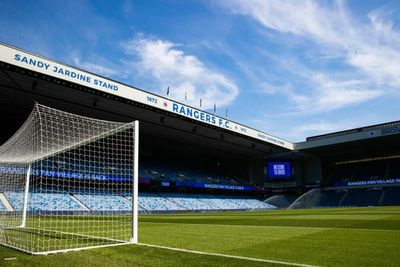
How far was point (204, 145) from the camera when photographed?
51906 mm

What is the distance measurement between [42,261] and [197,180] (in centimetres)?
4610

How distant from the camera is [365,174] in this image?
5700 centimetres

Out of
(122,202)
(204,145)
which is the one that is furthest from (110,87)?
(204,145)

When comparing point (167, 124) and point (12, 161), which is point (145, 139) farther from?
point (12, 161)

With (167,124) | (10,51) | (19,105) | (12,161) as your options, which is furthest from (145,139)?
(12,161)

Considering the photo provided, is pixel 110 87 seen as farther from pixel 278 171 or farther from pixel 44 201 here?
pixel 278 171

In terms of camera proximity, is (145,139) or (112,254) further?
(145,139)

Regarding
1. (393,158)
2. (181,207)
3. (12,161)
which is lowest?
(181,207)

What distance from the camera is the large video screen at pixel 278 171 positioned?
5772cm

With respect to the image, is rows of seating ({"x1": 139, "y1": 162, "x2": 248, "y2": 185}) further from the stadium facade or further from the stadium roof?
the stadium roof

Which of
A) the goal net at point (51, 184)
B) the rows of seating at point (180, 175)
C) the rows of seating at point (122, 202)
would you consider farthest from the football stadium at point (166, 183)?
the rows of seating at point (180, 175)

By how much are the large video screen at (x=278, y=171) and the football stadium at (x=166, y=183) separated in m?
0.17

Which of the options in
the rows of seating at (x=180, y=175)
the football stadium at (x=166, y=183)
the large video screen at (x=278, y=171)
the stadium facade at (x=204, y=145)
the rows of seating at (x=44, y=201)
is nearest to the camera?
the football stadium at (x=166, y=183)

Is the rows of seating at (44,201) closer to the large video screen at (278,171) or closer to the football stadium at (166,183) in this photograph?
the football stadium at (166,183)
